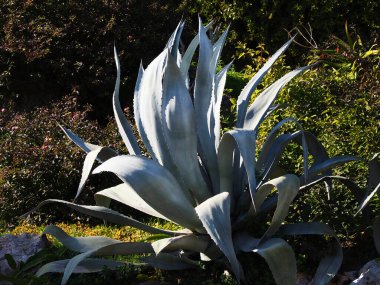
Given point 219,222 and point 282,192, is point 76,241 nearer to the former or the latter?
point 219,222

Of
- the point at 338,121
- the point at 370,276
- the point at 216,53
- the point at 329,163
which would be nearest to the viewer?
the point at 370,276

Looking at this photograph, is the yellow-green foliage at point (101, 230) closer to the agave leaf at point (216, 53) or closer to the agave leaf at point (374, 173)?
the agave leaf at point (216, 53)

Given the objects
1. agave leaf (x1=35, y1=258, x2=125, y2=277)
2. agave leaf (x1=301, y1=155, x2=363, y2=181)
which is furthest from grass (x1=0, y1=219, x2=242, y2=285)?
agave leaf (x1=301, y1=155, x2=363, y2=181)

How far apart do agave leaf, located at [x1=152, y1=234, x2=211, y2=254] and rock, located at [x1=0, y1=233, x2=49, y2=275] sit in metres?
0.98

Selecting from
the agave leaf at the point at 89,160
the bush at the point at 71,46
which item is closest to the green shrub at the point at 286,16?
the bush at the point at 71,46

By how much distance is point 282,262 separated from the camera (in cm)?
373

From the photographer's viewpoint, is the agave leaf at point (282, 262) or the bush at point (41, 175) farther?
the bush at point (41, 175)

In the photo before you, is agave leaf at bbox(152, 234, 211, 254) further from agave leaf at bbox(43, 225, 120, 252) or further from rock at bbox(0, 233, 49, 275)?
rock at bbox(0, 233, 49, 275)

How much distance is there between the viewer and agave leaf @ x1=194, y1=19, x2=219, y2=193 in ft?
14.2

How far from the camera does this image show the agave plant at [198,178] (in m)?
3.78

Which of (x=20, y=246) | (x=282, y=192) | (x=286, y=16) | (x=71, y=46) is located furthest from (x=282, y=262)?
(x=286, y=16)

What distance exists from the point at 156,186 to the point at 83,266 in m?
0.77

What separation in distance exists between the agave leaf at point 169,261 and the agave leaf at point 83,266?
23cm

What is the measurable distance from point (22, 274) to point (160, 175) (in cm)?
110
